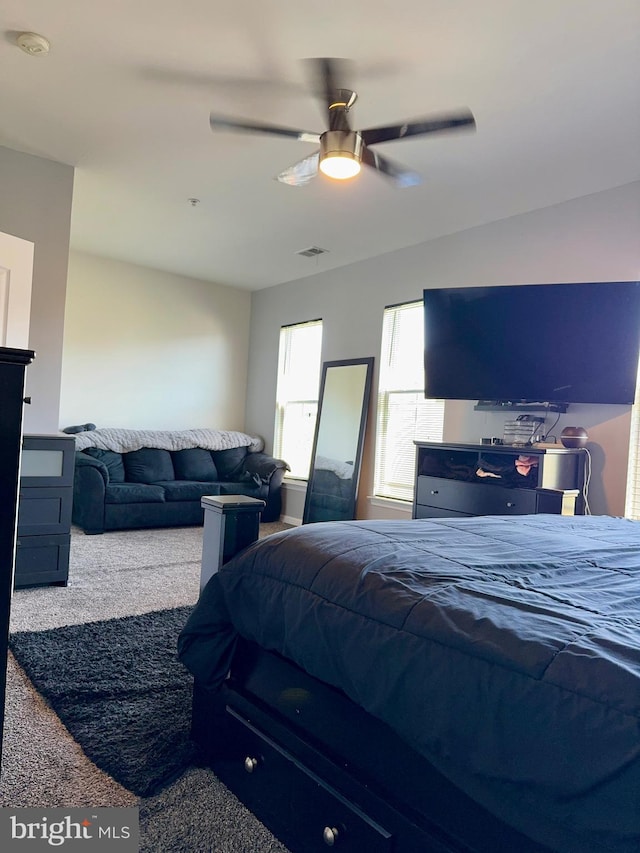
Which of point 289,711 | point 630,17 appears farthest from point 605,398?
point 289,711

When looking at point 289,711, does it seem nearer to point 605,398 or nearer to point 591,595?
point 591,595

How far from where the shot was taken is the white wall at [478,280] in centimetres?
359

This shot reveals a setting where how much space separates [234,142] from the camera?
3.31 meters

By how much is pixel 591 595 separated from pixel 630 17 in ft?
7.48

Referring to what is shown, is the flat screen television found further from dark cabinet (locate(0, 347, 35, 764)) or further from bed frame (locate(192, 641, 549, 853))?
dark cabinet (locate(0, 347, 35, 764))


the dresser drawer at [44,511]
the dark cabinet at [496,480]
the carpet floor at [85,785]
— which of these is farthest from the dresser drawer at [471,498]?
the dresser drawer at [44,511]

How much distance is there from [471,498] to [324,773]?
266 centimetres

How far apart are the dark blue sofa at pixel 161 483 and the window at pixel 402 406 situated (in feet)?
4.51

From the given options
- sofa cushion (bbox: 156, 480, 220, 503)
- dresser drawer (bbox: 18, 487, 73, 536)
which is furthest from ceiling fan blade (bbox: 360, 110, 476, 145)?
sofa cushion (bbox: 156, 480, 220, 503)

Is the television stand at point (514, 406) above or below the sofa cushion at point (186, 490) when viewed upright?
above

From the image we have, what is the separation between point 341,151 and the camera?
99.1 inches

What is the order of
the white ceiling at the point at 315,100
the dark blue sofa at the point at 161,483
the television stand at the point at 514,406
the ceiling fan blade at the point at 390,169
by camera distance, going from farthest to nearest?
the dark blue sofa at the point at 161,483 < the television stand at the point at 514,406 < the ceiling fan blade at the point at 390,169 < the white ceiling at the point at 315,100

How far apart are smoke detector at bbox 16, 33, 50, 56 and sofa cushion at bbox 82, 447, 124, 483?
344 centimetres

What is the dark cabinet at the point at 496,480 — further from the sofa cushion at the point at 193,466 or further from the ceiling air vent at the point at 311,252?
the sofa cushion at the point at 193,466
